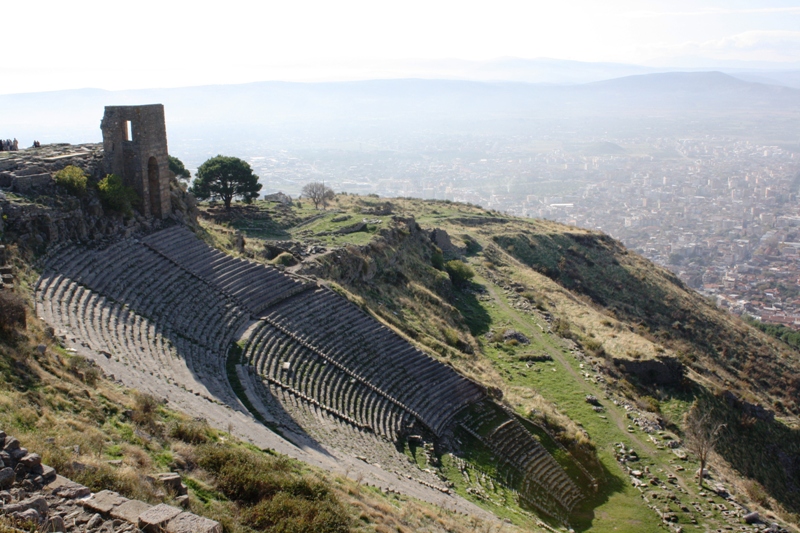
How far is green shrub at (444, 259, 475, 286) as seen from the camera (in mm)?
39562

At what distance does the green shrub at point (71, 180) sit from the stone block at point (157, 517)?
63.0 feet

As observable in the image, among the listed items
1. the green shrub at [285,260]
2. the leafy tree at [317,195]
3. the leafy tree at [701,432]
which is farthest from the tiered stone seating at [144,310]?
the leafy tree at [317,195]

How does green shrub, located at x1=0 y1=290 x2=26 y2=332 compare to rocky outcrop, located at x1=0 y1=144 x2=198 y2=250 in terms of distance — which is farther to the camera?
rocky outcrop, located at x1=0 y1=144 x2=198 y2=250

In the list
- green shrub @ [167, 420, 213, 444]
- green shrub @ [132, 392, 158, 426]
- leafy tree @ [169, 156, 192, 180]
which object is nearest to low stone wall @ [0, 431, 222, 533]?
green shrub @ [132, 392, 158, 426]

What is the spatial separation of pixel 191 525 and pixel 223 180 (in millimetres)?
34877

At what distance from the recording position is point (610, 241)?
5888cm

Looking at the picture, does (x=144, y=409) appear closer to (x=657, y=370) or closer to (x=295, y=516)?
(x=295, y=516)

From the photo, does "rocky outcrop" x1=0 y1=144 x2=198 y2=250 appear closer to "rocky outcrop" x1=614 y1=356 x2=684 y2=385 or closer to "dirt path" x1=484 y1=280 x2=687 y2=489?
"dirt path" x1=484 y1=280 x2=687 y2=489

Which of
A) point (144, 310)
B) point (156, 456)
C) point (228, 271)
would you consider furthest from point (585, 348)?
point (156, 456)

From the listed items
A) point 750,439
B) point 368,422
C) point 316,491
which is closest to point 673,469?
point 750,439

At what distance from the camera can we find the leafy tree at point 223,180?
40500 mm

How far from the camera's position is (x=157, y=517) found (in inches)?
324

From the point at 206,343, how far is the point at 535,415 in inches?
476

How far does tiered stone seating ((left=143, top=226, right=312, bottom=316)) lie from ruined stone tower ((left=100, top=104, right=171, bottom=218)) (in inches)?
75.4
